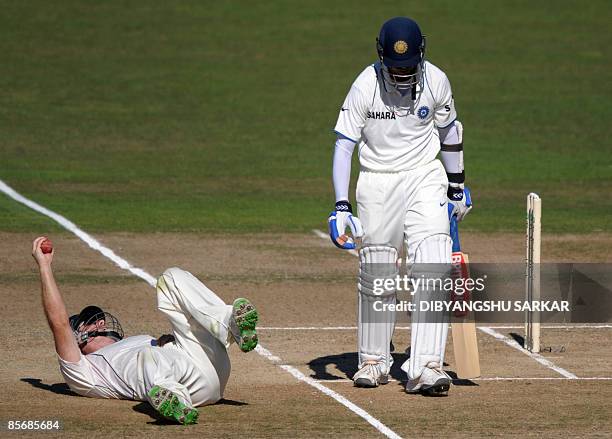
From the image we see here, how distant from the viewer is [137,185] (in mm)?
21469

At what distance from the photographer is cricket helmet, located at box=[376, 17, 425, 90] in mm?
9688

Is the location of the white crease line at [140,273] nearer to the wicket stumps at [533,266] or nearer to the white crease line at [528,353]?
the white crease line at [528,353]

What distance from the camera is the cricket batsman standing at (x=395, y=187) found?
9.73m

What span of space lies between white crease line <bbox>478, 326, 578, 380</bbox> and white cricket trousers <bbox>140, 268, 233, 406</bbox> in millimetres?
2833

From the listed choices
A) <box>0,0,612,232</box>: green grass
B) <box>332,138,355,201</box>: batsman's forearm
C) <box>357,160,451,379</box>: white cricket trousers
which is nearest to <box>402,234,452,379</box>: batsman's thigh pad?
<box>357,160,451,379</box>: white cricket trousers

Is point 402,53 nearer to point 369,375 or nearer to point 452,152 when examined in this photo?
point 452,152

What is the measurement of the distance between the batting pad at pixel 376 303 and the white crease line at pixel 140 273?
48 cm

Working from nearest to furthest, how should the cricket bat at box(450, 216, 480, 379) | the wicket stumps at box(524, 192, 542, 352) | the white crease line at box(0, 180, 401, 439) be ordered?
the white crease line at box(0, 180, 401, 439) < the cricket bat at box(450, 216, 480, 379) < the wicket stumps at box(524, 192, 542, 352)

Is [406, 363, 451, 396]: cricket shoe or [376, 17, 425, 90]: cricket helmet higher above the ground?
[376, 17, 425, 90]: cricket helmet

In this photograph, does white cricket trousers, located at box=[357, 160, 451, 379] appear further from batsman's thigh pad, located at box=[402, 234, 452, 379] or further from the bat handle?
the bat handle

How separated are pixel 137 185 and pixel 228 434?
1332 centimetres

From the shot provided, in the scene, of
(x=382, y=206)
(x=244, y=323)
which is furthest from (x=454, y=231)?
(x=244, y=323)

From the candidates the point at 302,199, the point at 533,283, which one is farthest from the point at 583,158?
the point at 533,283

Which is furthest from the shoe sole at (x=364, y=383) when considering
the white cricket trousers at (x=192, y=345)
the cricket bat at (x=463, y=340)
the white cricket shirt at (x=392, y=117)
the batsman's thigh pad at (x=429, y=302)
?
the white cricket shirt at (x=392, y=117)
